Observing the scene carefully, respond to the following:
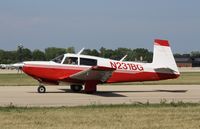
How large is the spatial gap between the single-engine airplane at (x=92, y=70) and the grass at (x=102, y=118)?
7.98m

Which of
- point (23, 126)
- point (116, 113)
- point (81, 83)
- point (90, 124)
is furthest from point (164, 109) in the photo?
point (81, 83)

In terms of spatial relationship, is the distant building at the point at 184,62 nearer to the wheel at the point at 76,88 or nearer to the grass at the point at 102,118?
the wheel at the point at 76,88

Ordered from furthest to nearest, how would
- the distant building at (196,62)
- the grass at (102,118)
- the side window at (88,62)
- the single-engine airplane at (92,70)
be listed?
the distant building at (196,62)
the side window at (88,62)
the single-engine airplane at (92,70)
the grass at (102,118)

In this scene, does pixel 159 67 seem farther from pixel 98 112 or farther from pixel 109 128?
pixel 109 128

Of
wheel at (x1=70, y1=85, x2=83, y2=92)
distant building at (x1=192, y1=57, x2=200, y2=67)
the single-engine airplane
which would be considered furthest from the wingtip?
distant building at (x1=192, y1=57, x2=200, y2=67)

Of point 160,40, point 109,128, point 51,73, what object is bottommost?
point 109,128

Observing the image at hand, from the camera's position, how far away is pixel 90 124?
9766mm

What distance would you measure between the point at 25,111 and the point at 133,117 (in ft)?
11.1

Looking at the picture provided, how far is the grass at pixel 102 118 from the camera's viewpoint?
9484 millimetres

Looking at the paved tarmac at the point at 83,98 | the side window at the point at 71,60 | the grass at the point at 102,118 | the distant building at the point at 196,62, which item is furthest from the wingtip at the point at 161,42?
the distant building at the point at 196,62

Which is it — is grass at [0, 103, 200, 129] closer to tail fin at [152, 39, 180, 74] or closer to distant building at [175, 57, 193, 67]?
tail fin at [152, 39, 180, 74]

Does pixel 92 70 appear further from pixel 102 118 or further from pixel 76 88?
pixel 102 118

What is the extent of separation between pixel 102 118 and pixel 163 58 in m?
12.9

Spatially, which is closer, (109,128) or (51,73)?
(109,128)
